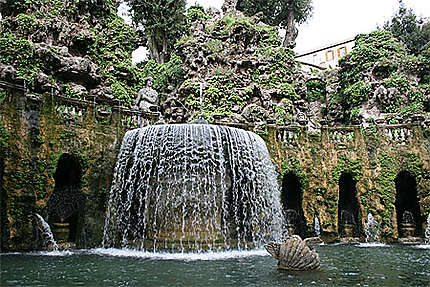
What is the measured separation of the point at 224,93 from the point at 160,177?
10.9 meters

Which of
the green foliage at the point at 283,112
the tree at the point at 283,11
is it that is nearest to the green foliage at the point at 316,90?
the green foliage at the point at 283,112

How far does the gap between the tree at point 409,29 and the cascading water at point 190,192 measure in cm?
2082

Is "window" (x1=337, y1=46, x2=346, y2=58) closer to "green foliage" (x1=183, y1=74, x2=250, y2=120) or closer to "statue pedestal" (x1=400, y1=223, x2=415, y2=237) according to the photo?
"green foliage" (x1=183, y1=74, x2=250, y2=120)

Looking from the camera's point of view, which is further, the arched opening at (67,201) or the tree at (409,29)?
the tree at (409,29)

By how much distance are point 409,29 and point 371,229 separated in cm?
2082

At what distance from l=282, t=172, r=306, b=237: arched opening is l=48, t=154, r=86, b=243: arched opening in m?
7.22

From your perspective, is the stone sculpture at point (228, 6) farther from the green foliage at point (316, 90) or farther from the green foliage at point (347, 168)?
the green foliage at point (347, 168)

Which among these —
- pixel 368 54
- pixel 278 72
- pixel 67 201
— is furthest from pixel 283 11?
pixel 67 201

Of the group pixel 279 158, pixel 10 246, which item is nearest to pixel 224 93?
pixel 279 158

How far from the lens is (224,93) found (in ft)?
66.0

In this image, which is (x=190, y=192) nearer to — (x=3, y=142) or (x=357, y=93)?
(x=3, y=142)

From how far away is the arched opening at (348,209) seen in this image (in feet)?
43.6

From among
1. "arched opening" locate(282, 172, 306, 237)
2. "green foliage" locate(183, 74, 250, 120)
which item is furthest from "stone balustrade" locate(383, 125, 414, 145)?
"green foliage" locate(183, 74, 250, 120)

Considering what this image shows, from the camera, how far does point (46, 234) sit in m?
9.70
